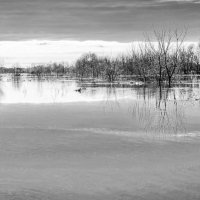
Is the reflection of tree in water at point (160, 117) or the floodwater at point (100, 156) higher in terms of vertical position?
the reflection of tree in water at point (160, 117)

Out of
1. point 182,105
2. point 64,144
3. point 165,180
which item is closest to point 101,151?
point 64,144

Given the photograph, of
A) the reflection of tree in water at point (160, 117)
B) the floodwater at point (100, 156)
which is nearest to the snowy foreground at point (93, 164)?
the floodwater at point (100, 156)

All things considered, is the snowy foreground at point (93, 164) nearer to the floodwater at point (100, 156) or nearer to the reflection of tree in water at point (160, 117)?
the floodwater at point (100, 156)

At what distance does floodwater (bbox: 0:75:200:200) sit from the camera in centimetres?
640

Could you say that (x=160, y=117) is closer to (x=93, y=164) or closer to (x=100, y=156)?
(x=100, y=156)

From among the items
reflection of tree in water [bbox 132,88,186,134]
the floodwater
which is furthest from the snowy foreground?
reflection of tree in water [bbox 132,88,186,134]

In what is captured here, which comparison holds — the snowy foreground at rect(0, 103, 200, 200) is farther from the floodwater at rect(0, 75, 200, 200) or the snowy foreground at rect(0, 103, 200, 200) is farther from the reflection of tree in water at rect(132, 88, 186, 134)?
the reflection of tree in water at rect(132, 88, 186, 134)

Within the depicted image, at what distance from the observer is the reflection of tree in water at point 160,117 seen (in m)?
12.4

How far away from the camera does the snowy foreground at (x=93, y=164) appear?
249 inches

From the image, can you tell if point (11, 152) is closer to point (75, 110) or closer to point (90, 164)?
point (90, 164)

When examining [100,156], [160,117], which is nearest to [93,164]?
[100,156]

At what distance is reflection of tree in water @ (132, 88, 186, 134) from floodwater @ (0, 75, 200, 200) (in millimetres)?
29

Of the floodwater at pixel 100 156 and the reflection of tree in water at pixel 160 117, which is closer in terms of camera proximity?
the floodwater at pixel 100 156

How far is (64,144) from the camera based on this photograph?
33.2ft
